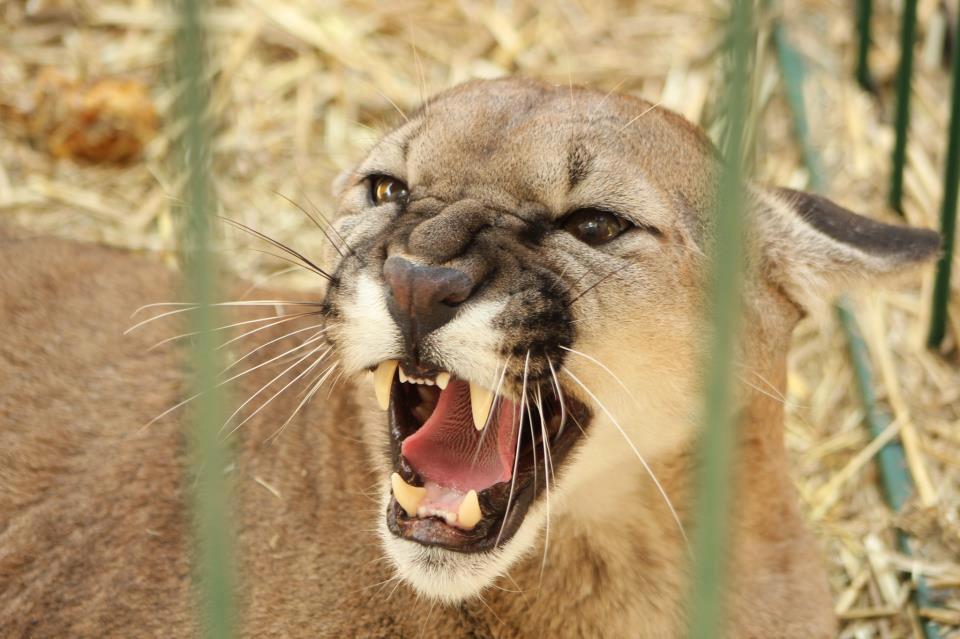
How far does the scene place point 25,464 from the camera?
3203 millimetres

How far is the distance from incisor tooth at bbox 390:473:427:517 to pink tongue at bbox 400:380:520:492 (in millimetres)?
48

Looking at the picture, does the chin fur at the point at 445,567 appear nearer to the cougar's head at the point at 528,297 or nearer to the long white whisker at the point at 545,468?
the cougar's head at the point at 528,297

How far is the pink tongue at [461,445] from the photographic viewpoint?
2.63 metres

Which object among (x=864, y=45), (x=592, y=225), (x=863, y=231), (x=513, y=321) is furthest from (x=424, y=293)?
(x=864, y=45)

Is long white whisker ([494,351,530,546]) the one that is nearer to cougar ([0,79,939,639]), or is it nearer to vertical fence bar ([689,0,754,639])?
cougar ([0,79,939,639])

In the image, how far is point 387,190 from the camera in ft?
10.1

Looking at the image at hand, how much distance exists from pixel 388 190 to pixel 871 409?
6.73 feet

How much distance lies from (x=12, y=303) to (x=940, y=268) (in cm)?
284

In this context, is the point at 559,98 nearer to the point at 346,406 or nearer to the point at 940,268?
the point at 346,406

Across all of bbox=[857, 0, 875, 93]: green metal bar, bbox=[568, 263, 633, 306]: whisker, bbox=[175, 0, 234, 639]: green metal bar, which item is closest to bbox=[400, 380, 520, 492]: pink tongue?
bbox=[568, 263, 633, 306]: whisker

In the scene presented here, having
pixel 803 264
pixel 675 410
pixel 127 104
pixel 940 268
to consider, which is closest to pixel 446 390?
pixel 675 410

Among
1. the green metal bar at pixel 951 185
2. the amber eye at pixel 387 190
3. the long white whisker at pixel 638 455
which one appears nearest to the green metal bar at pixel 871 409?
the green metal bar at pixel 951 185

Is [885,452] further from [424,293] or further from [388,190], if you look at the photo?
[424,293]

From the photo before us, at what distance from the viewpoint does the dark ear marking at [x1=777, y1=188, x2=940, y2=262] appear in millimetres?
3008
